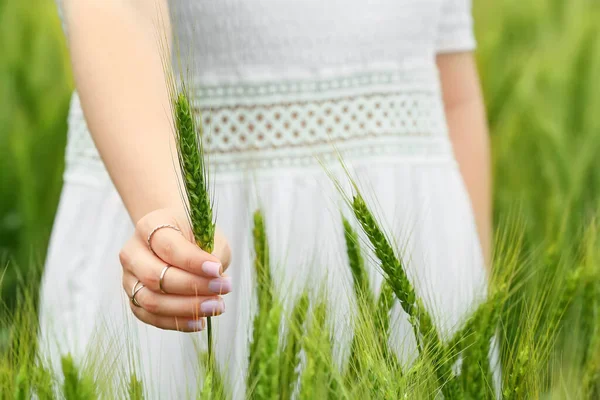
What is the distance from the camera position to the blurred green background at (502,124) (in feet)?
3.65

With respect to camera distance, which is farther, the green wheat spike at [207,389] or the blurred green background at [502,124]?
the blurred green background at [502,124]

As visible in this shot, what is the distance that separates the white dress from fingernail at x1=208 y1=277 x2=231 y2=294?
262 millimetres

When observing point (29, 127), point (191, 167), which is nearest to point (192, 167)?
point (191, 167)

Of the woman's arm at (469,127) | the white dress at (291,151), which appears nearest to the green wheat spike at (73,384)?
the white dress at (291,151)

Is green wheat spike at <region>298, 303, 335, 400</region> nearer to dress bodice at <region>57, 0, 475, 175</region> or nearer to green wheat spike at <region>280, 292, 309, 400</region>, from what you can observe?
green wheat spike at <region>280, 292, 309, 400</region>

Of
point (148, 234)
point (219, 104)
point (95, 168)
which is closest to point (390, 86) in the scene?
point (219, 104)

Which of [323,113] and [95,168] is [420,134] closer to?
[323,113]

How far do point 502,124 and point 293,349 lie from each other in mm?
1014

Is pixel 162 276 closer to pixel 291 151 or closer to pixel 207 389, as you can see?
pixel 207 389

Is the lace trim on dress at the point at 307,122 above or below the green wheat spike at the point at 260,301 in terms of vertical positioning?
above

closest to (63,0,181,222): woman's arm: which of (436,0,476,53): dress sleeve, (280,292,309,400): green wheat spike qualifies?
(280,292,309,400): green wheat spike

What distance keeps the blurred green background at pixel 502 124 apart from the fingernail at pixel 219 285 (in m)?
0.59

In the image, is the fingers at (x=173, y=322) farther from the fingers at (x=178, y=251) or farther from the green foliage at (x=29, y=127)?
the green foliage at (x=29, y=127)

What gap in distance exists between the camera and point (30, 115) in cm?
126
